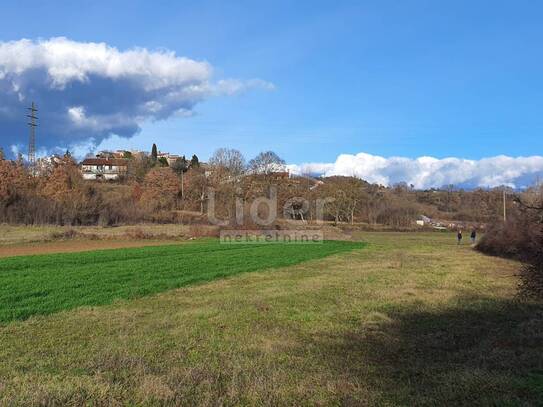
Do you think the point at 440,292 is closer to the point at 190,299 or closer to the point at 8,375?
the point at 190,299

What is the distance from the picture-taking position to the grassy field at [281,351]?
547 cm

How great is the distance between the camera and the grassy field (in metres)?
5.47

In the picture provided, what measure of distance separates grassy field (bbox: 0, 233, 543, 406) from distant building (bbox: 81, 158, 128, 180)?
111 meters

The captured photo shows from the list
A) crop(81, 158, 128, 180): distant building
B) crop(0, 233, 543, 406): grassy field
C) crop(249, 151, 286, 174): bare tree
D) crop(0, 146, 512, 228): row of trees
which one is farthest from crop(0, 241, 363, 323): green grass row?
crop(81, 158, 128, 180): distant building

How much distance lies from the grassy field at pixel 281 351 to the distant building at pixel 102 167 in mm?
111062

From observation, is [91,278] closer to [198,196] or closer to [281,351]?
[281,351]

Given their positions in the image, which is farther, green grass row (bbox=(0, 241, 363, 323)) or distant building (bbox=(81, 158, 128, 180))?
distant building (bbox=(81, 158, 128, 180))

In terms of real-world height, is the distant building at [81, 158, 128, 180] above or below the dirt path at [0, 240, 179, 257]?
above

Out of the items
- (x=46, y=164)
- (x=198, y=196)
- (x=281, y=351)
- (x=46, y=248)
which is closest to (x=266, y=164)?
(x=198, y=196)

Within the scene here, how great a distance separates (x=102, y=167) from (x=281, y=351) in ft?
400

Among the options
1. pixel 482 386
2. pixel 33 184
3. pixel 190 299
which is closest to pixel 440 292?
pixel 190 299

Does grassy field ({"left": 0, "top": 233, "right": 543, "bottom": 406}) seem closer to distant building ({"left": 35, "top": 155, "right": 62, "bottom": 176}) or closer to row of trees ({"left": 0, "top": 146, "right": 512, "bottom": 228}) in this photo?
row of trees ({"left": 0, "top": 146, "right": 512, "bottom": 228})

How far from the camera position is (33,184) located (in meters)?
69.6

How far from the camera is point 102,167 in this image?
12162 cm
